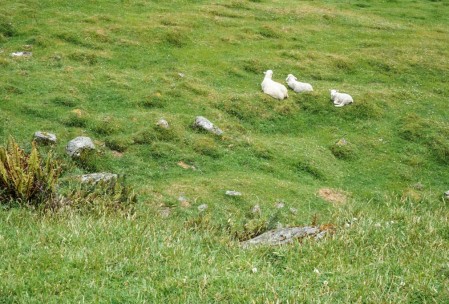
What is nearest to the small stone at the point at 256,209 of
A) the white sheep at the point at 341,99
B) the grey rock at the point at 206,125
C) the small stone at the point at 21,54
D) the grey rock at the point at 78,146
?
the grey rock at the point at 206,125

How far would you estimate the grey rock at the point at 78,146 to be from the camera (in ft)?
48.2

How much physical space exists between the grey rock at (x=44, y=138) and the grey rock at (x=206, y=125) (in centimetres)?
500

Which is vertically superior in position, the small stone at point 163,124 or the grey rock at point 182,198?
the small stone at point 163,124

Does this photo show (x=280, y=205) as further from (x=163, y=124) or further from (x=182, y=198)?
(x=163, y=124)

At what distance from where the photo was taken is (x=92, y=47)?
24234mm

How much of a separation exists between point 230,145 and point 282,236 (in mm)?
8565

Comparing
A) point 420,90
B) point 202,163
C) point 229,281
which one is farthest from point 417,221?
point 420,90

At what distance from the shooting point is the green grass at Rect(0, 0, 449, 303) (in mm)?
6969

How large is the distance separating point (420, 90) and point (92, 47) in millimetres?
16485

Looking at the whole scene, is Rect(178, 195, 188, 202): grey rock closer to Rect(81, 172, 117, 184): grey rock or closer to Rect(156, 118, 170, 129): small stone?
Rect(81, 172, 117, 184): grey rock

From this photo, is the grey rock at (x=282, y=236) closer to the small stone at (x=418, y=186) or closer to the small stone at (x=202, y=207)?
the small stone at (x=202, y=207)

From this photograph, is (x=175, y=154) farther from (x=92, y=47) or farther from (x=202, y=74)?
(x=92, y=47)

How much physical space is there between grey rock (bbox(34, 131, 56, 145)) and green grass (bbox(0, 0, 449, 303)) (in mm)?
376

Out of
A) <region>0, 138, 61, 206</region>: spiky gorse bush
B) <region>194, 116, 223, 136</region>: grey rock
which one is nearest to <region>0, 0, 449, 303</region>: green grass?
<region>194, 116, 223, 136</region>: grey rock
